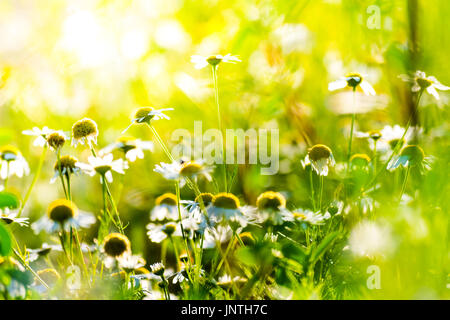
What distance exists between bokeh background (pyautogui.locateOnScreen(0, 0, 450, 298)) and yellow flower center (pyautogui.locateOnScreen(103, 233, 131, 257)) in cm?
30

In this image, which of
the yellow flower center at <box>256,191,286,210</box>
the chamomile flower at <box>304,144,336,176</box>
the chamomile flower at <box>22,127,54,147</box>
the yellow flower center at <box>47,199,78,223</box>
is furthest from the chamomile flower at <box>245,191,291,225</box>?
the chamomile flower at <box>22,127,54,147</box>

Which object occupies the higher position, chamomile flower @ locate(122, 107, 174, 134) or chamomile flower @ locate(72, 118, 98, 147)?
chamomile flower @ locate(122, 107, 174, 134)

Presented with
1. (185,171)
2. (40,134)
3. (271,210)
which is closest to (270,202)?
(271,210)

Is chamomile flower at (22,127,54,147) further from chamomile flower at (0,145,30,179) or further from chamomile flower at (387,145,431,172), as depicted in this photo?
chamomile flower at (387,145,431,172)

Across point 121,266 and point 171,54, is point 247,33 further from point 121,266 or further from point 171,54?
point 121,266

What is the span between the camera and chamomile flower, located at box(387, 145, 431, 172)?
74cm

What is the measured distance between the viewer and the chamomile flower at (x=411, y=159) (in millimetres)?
744

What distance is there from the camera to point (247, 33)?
861mm

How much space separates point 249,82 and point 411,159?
1.41 ft

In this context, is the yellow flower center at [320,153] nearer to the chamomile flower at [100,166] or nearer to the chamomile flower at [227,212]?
the chamomile flower at [227,212]

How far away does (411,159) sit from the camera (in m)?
0.75

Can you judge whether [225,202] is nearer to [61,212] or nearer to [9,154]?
[61,212]

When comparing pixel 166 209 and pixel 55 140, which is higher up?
pixel 55 140

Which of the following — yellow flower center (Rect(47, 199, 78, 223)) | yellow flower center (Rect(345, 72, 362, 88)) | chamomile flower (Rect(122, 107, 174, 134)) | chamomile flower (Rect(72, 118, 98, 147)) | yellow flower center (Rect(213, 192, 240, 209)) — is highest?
yellow flower center (Rect(345, 72, 362, 88))
